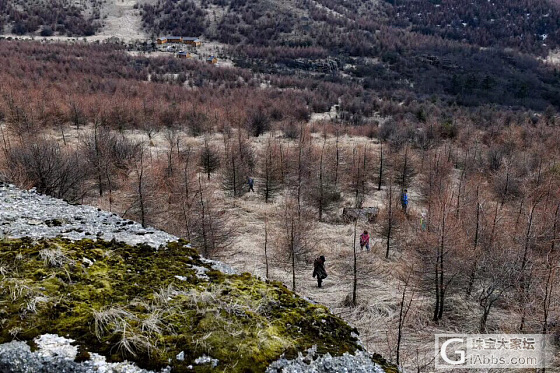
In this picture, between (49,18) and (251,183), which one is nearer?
(251,183)

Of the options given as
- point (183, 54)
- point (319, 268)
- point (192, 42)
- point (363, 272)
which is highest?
point (192, 42)

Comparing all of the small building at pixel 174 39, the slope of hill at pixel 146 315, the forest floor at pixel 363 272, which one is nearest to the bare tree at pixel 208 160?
the forest floor at pixel 363 272

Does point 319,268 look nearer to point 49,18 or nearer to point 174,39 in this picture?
point 174,39

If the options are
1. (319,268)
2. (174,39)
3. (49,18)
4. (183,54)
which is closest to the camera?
(319,268)

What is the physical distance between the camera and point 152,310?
22.1 feet

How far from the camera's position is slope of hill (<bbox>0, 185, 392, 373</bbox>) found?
5906 mm

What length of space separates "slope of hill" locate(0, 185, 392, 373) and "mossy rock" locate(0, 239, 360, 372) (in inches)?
0.6

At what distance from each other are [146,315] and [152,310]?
7.8 inches

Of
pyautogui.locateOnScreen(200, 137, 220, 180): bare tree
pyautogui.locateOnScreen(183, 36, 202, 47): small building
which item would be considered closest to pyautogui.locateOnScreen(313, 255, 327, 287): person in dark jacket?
pyautogui.locateOnScreen(200, 137, 220, 180): bare tree

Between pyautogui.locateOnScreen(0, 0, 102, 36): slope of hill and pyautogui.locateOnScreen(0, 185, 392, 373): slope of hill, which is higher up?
pyautogui.locateOnScreen(0, 0, 102, 36): slope of hill

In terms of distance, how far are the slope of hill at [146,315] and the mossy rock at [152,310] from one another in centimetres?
2

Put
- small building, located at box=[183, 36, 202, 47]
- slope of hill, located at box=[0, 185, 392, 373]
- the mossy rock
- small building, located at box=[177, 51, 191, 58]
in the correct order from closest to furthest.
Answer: slope of hill, located at box=[0, 185, 392, 373] → the mossy rock → small building, located at box=[177, 51, 191, 58] → small building, located at box=[183, 36, 202, 47]

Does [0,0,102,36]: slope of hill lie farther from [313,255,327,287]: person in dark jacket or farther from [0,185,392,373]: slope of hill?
[0,185,392,373]: slope of hill

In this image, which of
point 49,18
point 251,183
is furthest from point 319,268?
point 49,18
